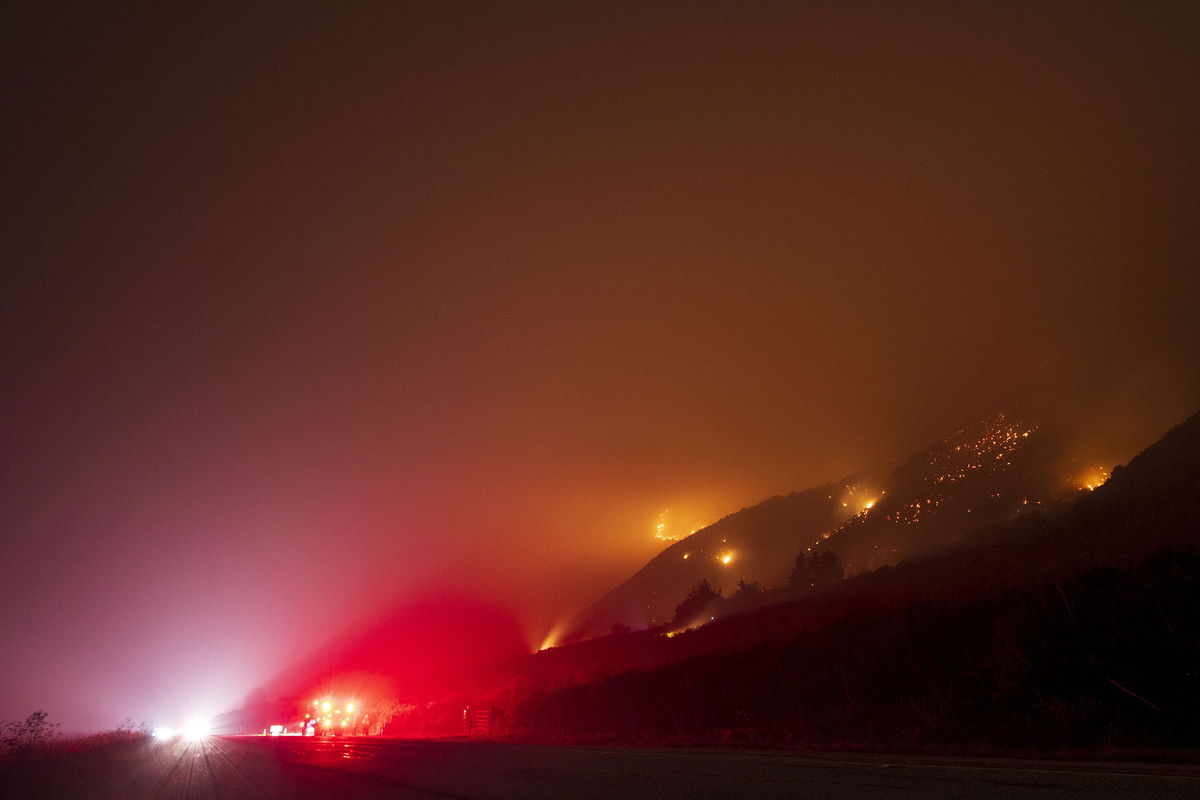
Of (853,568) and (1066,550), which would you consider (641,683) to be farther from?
(853,568)

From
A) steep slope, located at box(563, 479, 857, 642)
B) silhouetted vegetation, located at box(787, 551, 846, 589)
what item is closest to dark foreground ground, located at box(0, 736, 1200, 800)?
silhouetted vegetation, located at box(787, 551, 846, 589)

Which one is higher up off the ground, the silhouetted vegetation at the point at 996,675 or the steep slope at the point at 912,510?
the steep slope at the point at 912,510

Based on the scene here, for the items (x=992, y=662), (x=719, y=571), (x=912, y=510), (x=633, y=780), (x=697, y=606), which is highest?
(x=719, y=571)

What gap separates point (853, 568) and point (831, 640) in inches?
2923

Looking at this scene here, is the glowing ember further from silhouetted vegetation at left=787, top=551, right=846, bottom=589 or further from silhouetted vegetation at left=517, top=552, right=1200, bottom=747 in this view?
silhouetted vegetation at left=517, top=552, right=1200, bottom=747

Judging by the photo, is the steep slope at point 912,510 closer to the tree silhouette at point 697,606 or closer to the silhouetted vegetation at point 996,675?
the tree silhouette at point 697,606

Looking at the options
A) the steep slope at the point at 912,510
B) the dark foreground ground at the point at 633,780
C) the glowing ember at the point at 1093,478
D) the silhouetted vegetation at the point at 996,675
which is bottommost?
the dark foreground ground at the point at 633,780

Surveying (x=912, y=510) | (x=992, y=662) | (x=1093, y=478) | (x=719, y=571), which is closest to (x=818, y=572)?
(x=912, y=510)

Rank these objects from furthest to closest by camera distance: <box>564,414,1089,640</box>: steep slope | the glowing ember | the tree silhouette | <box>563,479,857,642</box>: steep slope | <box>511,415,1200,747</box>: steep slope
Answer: <box>563,479,857,642</box>: steep slope → the tree silhouette → <box>564,414,1089,640</box>: steep slope → the glowing ember → <box>511,415,1200,747</box>: steep slope

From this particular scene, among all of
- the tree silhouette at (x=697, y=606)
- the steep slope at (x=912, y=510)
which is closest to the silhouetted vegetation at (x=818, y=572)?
the steep slope at (x=912, y=510)

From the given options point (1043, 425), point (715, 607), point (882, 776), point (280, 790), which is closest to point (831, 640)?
point (882, 776)

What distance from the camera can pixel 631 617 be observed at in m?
171

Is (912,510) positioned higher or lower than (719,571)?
lower

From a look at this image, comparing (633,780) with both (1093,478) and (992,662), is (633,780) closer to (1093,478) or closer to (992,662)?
(992,662)
